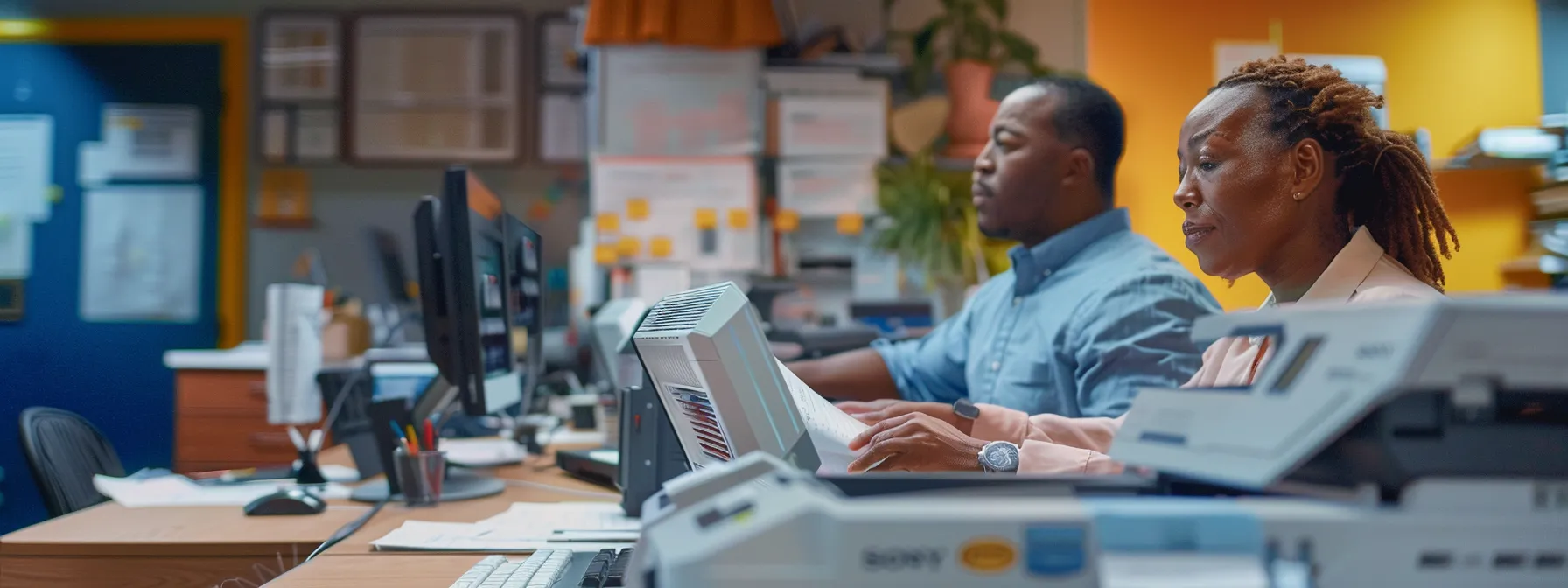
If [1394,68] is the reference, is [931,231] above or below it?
below

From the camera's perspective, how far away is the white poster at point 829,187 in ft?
12.3

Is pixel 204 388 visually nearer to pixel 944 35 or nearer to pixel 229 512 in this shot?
pixel 229 512

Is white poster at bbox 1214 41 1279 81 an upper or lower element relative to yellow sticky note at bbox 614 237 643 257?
upper

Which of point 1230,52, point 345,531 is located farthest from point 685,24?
point 345,531

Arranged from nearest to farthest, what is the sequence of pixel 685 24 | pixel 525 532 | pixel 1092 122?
pixel 525 532
pixel 1092 122
pixel 685 24

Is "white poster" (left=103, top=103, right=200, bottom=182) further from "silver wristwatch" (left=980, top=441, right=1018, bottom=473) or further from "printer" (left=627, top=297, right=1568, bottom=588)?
"printer" (left=627, top=297, right=1568, bottom=588)

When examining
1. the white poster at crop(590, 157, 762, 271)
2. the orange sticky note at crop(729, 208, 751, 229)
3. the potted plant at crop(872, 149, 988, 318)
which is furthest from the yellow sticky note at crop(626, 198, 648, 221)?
the potted plant at crop(872, 149, 988, 318)

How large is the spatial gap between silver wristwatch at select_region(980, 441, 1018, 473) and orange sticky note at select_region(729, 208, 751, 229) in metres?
2.56

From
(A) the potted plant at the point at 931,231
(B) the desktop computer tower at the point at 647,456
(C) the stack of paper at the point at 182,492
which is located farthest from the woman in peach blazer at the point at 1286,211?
(A) the potted plant at the point at 931,231

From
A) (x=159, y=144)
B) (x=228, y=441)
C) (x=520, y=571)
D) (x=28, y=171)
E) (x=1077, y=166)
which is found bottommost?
(x=228, y=441)

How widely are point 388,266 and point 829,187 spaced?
78.1 inches

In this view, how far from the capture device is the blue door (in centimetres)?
477

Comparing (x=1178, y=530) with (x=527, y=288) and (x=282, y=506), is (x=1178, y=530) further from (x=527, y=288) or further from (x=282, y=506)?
(x=527, y=288)

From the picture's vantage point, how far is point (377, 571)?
1.08 meters
